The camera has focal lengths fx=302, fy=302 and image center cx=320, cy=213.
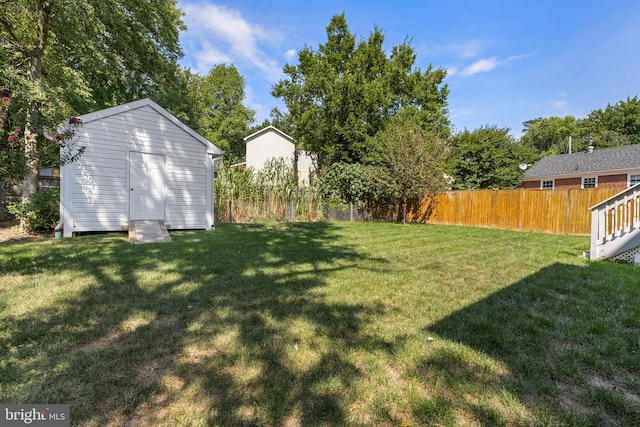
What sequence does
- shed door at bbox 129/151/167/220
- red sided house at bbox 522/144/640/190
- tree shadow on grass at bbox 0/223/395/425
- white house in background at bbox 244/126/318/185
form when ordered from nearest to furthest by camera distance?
tree shadow on grass at bbox 0/223/395/425, shed door at bbox 129/151/167/220, red sided house at bbox 522/144/640/190, white house in background at bbox 244/126/318/185

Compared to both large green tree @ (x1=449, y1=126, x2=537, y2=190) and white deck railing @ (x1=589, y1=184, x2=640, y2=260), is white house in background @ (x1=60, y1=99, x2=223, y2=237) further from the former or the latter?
large green tree @ (x1=449, y1=126, x2=537, y2=190)

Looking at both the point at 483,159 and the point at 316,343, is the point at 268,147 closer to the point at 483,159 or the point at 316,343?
the point at 483,159

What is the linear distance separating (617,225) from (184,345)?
822 centimetres

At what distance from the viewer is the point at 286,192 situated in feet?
45.5

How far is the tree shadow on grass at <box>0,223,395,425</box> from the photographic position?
5.76 ft

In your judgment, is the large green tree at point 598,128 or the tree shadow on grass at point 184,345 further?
the large green tree at point 598,128

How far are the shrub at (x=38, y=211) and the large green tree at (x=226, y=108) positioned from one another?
26071 millimetres

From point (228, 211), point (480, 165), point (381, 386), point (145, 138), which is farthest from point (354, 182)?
point (381, 386)

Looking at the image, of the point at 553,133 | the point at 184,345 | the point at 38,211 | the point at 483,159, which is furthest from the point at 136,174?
the point at 553,133

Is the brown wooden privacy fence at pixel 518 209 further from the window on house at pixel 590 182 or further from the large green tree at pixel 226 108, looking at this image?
the large green tree at pixel 226 108

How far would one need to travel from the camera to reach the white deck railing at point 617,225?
5770 millimetres

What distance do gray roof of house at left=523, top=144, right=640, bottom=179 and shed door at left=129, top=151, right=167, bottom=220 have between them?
2478 centimetres

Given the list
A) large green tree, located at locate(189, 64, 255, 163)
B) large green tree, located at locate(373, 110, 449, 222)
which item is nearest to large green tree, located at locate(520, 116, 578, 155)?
large green tree, located at locate(373, 110, 449, 222)

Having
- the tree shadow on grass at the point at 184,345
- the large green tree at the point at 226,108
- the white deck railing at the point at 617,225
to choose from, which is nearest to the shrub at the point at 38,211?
the tree shadow on grass at the point at 184,345
